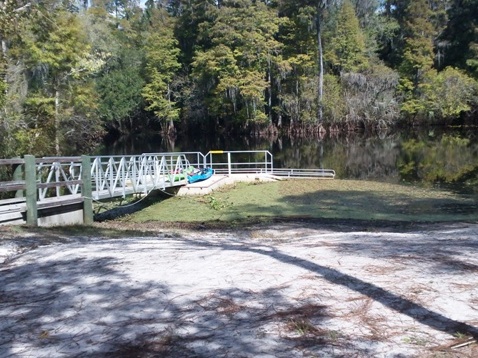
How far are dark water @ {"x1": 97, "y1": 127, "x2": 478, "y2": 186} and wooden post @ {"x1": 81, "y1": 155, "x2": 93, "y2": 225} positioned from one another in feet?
51.5

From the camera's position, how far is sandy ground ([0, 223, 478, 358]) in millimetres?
2828

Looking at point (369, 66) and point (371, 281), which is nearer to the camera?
point (371, 281)

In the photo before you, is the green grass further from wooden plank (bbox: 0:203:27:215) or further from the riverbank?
the riverbank

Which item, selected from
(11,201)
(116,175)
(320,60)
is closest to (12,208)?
(11,201)

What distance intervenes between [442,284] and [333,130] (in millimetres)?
51866

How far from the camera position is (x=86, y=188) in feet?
35.6

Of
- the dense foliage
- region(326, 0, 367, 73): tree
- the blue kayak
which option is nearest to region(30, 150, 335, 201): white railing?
the blue kayak

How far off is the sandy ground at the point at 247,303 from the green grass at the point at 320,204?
859cm

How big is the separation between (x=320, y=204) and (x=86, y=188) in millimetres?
7866

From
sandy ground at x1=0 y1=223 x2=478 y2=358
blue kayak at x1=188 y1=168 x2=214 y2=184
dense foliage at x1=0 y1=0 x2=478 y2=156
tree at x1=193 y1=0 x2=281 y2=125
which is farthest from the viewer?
dense foliage at x1=0 y1=0 x2=478 y2=156

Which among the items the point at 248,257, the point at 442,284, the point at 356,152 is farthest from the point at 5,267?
the point at 356,152

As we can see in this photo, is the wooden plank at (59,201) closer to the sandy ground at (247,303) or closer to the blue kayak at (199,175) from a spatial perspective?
the sandy ground at (247,303)

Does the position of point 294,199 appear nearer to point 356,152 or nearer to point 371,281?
point 371,281

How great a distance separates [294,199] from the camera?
16984 millimetres
